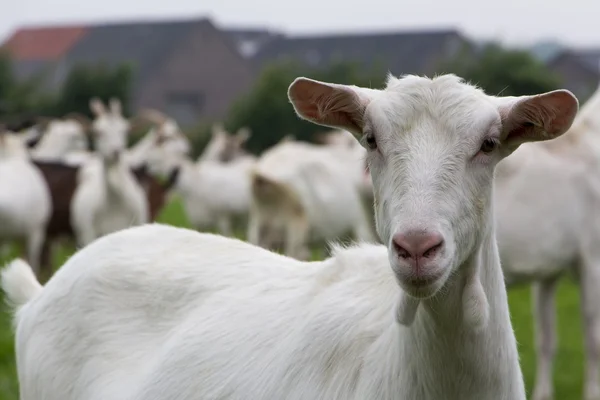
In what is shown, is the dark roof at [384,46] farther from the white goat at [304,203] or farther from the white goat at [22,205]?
the white goat at [22,205]

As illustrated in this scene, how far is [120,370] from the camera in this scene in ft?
12.3

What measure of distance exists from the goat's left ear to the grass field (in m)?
2.62

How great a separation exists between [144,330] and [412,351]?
1150mm

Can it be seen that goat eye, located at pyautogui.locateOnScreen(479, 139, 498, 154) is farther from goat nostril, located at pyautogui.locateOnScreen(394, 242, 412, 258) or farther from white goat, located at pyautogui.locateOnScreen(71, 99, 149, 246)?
white goat, located at pyautogui.locateOnScreen(71, 99, 149, 246)

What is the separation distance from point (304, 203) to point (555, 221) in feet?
18.8

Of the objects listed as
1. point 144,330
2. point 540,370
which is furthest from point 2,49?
point 144,330

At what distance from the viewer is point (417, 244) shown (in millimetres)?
2637

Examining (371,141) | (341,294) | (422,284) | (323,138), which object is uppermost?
(371,141)

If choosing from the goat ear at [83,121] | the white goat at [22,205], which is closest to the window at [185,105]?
the goat ear at [83,121]

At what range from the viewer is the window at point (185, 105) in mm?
50438

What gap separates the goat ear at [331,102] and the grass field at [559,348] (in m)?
2.64

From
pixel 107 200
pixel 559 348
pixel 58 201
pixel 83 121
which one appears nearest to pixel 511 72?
pixel 83 121

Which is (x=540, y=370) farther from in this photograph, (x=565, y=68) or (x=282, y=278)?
(x=565, y=68)

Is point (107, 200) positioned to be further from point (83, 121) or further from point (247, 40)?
point (247, 40)
